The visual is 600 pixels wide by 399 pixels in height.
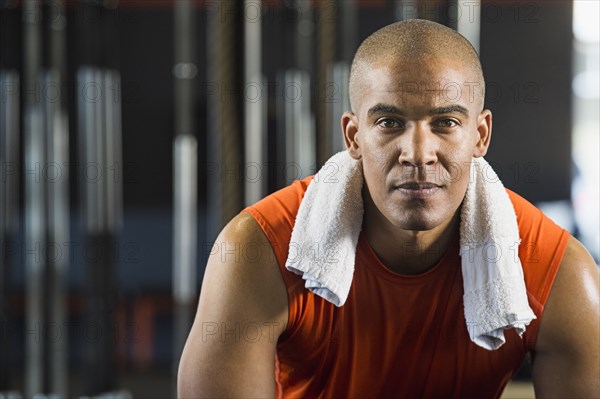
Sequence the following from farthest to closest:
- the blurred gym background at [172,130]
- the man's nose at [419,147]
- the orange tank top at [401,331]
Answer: the blurred gym background at [172,130] < the orange tank top at [401,331] < the man's nose at [419,147]

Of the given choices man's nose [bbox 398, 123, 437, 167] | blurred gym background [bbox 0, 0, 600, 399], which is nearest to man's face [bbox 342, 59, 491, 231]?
man's nose [bbox 398, 123, 437, 167]

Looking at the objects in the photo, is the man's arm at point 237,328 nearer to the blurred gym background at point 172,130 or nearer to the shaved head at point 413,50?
the shaved head at point 413,50

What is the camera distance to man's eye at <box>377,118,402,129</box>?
3.45 feet

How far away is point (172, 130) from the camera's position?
10.1ft

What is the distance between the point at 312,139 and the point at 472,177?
925 mm

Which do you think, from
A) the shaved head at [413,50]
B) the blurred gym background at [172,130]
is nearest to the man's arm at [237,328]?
the shaved head at [413,50]

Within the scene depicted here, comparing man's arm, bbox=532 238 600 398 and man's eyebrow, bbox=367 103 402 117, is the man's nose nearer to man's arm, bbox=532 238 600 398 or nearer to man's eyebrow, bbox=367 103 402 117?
man's eyebrow, bbox=367 103 402 117

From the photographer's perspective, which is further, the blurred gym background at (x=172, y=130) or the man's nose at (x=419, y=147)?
the blurred gym background at (x=172, y=130)

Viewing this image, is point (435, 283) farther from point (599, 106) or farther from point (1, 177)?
point (599, 106)

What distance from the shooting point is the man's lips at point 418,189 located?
1.02 m

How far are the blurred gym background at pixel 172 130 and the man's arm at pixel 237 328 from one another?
26.6 inches

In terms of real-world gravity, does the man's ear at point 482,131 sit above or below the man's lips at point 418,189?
above

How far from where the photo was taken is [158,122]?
3.06 m

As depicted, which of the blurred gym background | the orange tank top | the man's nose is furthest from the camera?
the blurred gym background
